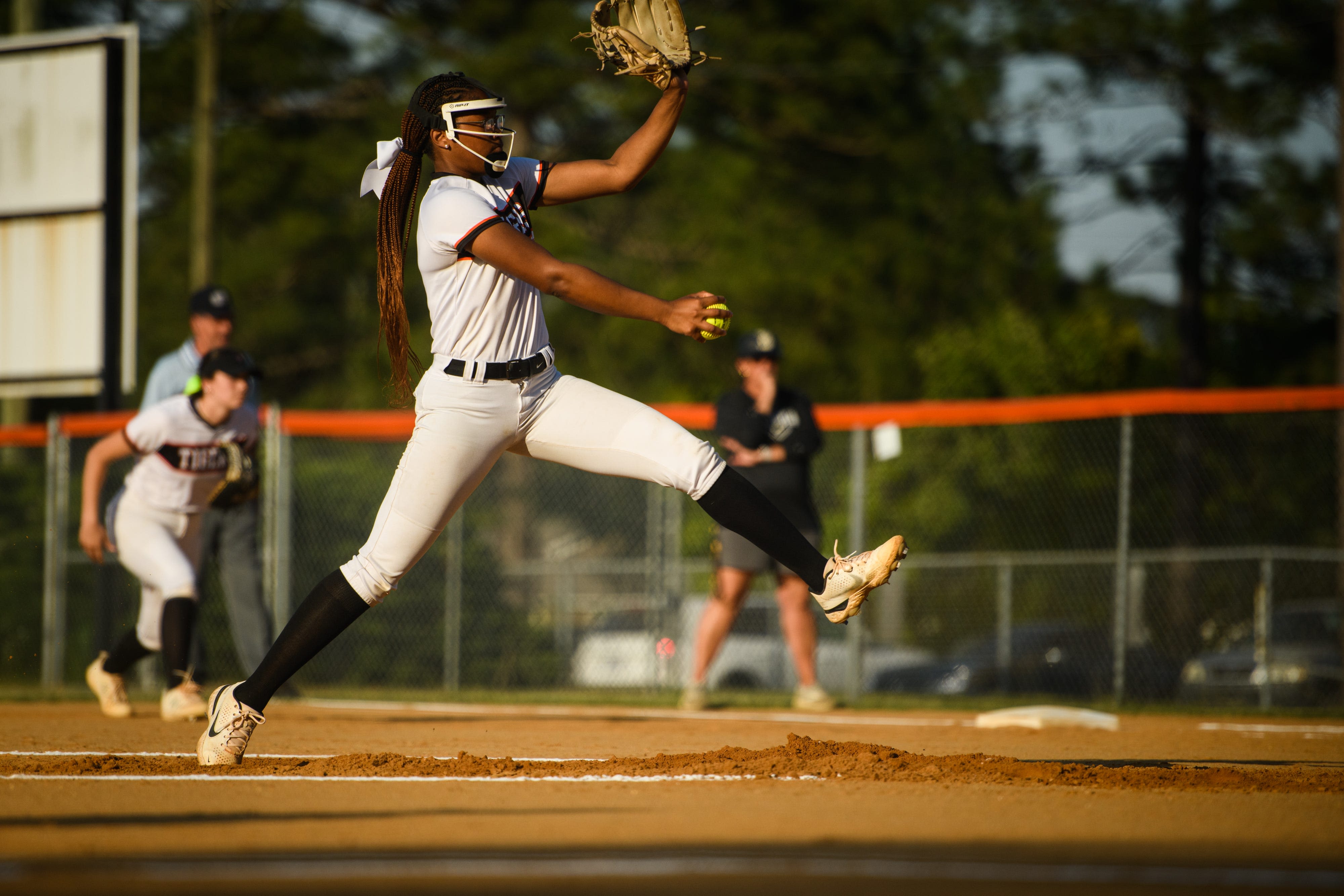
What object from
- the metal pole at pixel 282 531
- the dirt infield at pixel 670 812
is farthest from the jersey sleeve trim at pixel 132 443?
the metal pole at pixel 282 531

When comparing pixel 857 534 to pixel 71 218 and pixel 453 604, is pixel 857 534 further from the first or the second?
pixel 71 218

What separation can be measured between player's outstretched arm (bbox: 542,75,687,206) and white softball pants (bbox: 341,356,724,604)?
2.13ft

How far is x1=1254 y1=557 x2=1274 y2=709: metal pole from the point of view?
966 centimetres

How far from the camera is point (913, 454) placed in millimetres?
18266

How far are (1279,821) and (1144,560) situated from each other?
294 inches

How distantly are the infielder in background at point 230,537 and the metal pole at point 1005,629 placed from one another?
657cm

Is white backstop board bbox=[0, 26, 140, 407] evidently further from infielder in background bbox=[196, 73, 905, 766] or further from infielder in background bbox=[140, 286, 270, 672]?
infielder in background bbox=[196, 73, 905, 766]

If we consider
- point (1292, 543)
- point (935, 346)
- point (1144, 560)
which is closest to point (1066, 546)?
point (1292, 543)

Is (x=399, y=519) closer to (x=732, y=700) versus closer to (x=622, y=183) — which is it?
(x=622, y=183)

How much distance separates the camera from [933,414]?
10375 millimetres

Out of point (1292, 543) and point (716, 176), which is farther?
point (716, 176)

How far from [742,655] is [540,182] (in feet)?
33.0

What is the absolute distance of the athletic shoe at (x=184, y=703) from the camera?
22.7ft

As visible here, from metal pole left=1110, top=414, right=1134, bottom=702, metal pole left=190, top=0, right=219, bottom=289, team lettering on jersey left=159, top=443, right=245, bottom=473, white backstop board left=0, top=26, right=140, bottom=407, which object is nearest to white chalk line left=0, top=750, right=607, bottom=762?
team lettering on jersey left=159, top=443, right=245, bottom=473
